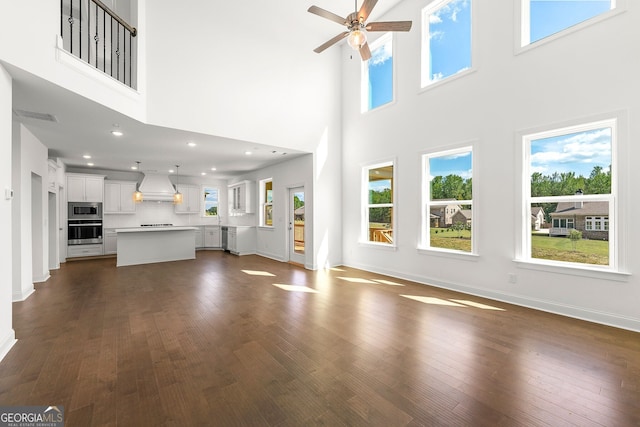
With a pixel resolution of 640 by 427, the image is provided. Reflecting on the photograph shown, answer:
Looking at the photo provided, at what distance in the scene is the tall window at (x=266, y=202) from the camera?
8.53 m

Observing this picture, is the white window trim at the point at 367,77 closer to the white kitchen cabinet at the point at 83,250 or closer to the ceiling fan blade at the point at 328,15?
the ceiling fan blade at the point at 328,15

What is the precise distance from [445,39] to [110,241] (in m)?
10.0

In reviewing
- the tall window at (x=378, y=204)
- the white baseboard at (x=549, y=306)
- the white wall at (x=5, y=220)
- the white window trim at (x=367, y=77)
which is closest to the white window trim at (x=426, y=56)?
the white window trim at (x=367, y=77)

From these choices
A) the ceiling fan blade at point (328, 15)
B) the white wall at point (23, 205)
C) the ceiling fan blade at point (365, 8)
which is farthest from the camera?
the white wall at point (23, 205)

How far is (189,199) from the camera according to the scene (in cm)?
988

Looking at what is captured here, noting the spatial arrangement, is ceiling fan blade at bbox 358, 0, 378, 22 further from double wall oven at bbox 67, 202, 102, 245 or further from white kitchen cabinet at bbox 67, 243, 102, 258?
white kitchen cabinet at bbox 67, 243, 102, 258

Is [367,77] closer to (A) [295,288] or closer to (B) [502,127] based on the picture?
(B) [502,127]

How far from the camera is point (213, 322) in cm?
328

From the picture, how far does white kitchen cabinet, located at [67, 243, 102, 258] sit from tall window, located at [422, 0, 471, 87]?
31.6 feet

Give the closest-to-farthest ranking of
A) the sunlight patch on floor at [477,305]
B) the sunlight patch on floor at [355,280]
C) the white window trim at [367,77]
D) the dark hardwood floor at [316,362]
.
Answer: the dark hardwood floor at [316,362]
the sunlight patch on floor at [477,305]
the sunlight patch on floor at [355,280]
the white window trim at [367,77]

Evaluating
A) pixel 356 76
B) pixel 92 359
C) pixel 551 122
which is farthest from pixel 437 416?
pixel 356 76

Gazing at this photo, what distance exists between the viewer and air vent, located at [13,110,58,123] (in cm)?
380

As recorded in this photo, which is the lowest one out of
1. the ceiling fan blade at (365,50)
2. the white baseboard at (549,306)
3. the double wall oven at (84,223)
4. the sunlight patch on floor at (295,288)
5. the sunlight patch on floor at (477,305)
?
the sunlight patch on floor at (295,288)

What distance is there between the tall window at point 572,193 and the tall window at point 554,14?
1334 millimetres
